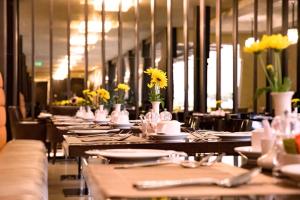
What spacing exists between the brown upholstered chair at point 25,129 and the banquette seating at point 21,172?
2.57 meters

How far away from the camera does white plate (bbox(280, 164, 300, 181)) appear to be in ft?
4.27

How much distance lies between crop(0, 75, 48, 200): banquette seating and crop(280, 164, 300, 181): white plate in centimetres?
151

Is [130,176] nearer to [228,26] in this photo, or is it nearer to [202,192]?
[202,192]

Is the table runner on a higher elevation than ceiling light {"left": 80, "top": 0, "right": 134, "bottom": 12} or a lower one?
lower

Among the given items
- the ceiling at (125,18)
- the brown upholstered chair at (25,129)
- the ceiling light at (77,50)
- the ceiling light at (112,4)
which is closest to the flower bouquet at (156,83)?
the brown upholstered chair at (25,129)

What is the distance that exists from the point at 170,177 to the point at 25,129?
6.78 metres

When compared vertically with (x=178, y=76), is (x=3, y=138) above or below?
below

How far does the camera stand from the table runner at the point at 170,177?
3.90 ft

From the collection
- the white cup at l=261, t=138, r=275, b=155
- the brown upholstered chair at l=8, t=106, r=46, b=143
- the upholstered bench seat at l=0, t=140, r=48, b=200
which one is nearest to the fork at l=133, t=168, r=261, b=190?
the white cup at l=261, t=138, r=275, b=155

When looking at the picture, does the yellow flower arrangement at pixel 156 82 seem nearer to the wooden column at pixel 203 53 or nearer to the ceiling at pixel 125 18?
the wooden column at pixel 203 53

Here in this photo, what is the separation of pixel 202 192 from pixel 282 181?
0.99 ft

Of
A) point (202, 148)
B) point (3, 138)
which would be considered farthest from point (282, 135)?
point (3, 138)

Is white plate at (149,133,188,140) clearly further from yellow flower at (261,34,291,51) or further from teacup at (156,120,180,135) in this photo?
yellow flower at (261,34,291,51)

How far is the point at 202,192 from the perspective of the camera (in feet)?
3.92
